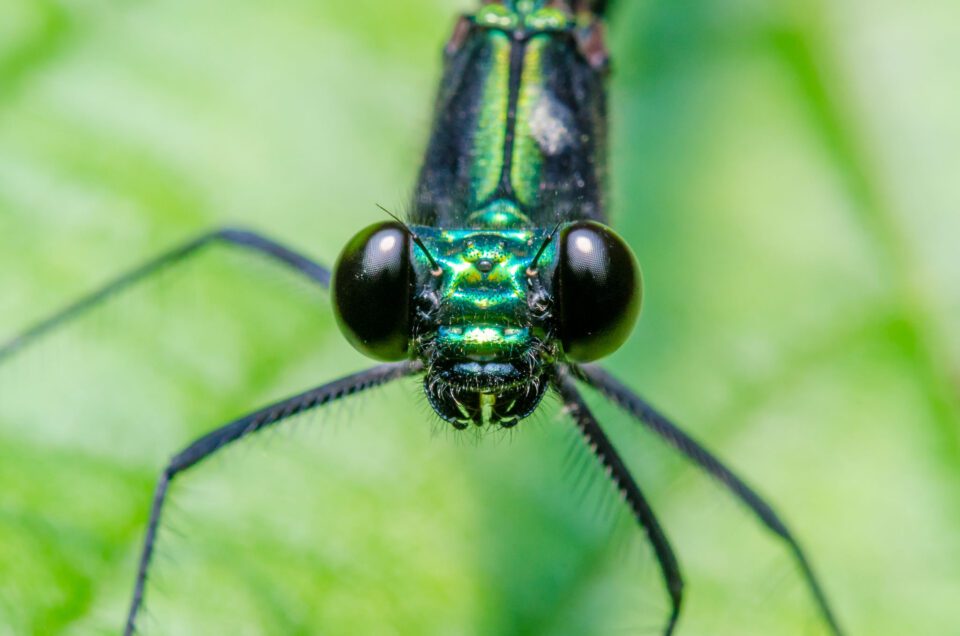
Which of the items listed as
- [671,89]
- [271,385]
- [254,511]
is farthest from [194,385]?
[671,89]

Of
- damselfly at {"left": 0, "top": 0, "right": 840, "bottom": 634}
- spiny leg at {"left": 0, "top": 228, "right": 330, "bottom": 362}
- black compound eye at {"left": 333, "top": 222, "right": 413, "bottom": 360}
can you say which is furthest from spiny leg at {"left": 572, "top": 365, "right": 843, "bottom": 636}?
spiny leg at {"left": 0, "top": 228, "right": 330, "bottom": 362}

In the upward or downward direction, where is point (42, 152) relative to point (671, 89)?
downward

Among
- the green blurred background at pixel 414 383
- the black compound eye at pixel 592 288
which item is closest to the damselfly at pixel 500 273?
the black compound eye at pixel 592 288

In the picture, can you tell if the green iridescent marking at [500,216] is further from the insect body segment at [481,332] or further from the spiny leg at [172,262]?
the spiny leg at [172,262]

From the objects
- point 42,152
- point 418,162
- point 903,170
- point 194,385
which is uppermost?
point 903,170

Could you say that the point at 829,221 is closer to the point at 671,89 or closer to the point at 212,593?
the point at 671,89

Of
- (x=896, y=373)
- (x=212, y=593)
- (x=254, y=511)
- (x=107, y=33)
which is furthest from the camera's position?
(x=107, y=33)
